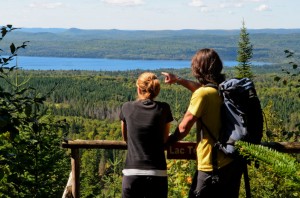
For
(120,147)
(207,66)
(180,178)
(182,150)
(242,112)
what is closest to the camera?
(242,112)

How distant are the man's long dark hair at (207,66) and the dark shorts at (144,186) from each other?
813 mm

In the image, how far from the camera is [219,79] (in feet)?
10.6

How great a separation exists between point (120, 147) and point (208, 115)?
43.8 inches

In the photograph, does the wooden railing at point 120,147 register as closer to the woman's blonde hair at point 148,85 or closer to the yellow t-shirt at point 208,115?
the yellow t-shirt at point 208,115

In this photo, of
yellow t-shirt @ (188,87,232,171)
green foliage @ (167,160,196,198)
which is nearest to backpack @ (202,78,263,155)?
yellow t-shirt @ (188,87,232,171)

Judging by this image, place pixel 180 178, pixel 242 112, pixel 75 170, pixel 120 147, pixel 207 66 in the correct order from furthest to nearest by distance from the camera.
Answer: pixel 180 178, pixel 75 170, pixel 120 147, pixel 207 66, pixel 242 112

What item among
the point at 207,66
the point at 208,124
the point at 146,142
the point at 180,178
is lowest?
the point at 180,178

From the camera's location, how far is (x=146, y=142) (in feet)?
10.9

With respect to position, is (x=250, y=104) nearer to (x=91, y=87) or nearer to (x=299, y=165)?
(x=299, y=165)

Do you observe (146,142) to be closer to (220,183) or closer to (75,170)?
(220,183)

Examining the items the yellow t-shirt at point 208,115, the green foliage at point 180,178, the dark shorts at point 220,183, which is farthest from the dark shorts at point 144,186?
the green foliage at point 180,178

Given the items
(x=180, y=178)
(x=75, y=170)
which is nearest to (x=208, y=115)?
(x=75, y=170)

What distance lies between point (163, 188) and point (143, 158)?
0.95ft

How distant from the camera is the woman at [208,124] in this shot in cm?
316
